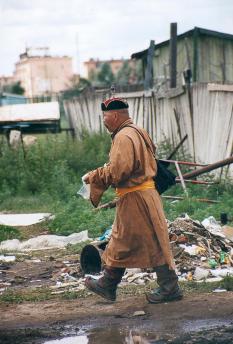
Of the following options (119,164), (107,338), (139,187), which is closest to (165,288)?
(139,187)

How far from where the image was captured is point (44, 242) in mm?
11867

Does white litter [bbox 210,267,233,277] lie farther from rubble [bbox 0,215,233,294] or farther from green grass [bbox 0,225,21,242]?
green grass [bbox 0,225,21,242]

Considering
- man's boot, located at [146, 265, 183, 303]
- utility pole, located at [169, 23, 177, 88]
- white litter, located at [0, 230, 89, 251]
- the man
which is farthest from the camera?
utility pole, located at [169, 23, 177, 88]

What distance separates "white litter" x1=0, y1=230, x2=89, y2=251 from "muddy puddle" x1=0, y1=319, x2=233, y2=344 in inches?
181

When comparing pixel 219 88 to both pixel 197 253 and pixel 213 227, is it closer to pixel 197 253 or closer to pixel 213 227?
pixel 213 227

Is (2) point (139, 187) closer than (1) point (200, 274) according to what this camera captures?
Yes

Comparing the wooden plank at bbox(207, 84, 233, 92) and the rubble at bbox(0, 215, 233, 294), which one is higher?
the wooden plank at bbox(207, 84, 233, 92)

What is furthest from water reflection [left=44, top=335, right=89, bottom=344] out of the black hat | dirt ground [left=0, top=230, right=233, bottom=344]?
the black hat

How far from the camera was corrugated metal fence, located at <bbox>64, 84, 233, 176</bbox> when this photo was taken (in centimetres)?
1468

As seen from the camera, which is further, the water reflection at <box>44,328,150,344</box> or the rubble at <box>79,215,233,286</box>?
the rubble at <box>79,215,233,286</box>

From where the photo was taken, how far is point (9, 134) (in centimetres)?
2294

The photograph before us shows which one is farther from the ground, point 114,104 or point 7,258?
point 114,104

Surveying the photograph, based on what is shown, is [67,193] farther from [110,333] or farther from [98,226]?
[110,333]

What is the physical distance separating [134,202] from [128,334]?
1321 mm
